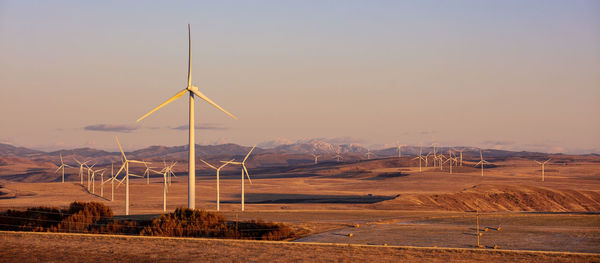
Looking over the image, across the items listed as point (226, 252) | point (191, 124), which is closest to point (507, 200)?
point (191, 124)

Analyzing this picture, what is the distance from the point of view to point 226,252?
90.9ft

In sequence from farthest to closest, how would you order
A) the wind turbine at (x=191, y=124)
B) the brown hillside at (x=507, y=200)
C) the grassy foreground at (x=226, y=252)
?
the brown hillside at (x=507, y=200) → the wind turbine at (x=191, y=124) → the grassy foreground at (x=226, y=252)

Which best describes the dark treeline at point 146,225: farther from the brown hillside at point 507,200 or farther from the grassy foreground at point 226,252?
the brown hillside at point 507,200

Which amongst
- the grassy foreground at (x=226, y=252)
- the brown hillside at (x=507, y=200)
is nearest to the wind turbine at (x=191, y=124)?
the grassy foreground at (x=226, y=252)

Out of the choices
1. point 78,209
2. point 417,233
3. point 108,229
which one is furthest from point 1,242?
point 417,233

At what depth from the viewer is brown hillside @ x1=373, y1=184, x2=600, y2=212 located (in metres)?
78.5

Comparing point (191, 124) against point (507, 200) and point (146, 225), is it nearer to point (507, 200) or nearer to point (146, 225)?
point (146, 225)

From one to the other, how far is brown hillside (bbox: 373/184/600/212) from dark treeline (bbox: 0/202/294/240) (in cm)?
3781

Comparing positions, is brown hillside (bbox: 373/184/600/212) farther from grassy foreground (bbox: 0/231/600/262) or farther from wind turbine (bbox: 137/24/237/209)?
grassy foreground (bbox: 0/231/600/262)

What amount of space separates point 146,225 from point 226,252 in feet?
38.2

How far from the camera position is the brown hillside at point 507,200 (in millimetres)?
78500

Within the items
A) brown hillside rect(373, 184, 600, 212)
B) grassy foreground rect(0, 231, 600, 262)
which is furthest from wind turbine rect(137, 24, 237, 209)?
brown hillside rect(373, 184, 600, 212)

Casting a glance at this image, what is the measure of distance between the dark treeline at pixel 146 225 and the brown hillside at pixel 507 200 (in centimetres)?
3781

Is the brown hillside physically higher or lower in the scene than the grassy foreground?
lower
